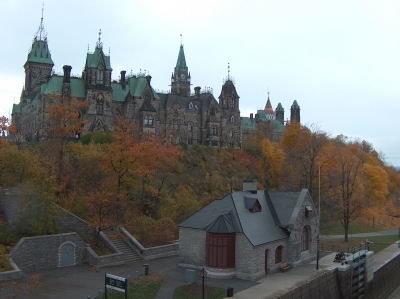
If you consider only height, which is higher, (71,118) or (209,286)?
(71,118)

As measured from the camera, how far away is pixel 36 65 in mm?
83500

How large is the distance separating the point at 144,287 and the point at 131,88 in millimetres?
48241

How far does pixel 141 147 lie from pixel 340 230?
29.8 metres

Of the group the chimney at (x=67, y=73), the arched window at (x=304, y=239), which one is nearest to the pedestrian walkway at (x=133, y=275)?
the arched window at (x=304, y=239)

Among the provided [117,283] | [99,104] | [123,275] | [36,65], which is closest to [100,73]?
[99,104]

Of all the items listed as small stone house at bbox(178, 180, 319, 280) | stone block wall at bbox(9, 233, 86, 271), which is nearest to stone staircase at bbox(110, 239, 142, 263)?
stone block wall at bbox(9, 233, 86, 271)

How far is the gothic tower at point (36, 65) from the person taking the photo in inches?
3209

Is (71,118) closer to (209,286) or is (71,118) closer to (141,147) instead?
(141,147)

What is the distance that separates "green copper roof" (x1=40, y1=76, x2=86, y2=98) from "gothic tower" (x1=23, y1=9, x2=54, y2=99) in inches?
894

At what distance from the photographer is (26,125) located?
221 ft

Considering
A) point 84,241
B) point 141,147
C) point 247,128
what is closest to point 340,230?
point 141,147

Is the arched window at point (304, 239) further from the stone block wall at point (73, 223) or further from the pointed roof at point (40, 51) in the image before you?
the pointed roof at point (40, 51)

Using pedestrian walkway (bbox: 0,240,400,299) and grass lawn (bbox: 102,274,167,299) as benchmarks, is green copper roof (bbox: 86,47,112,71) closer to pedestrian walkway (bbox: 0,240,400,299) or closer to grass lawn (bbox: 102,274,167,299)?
pedestrian walkway (bbox: 0,240,400,299)

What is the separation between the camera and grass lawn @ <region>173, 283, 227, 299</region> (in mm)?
21375
